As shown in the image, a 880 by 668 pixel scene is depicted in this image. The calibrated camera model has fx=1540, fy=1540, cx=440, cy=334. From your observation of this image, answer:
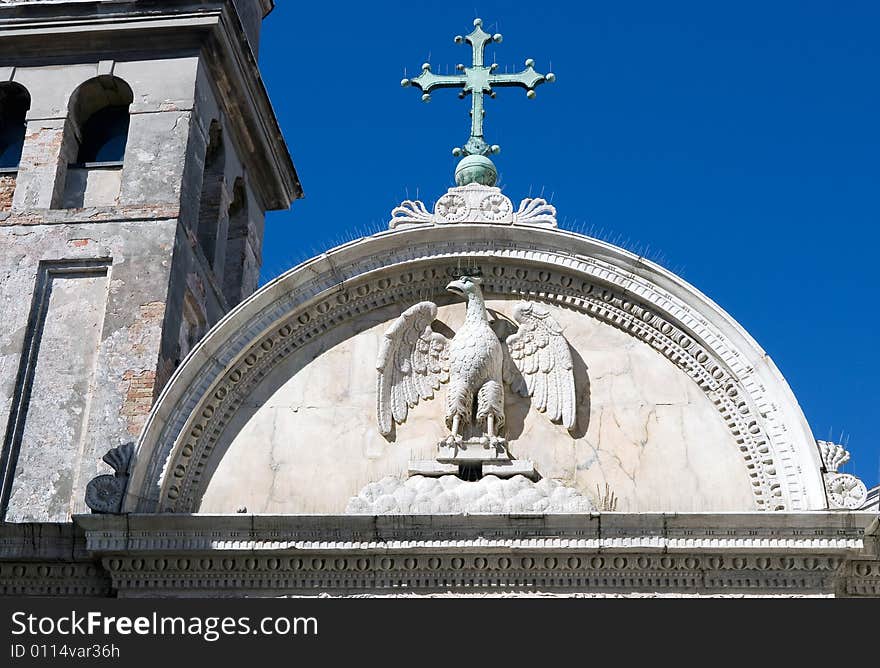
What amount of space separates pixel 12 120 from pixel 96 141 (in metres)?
1.05

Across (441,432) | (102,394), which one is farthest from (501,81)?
(102,394)

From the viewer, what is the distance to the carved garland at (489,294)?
12.7 meters

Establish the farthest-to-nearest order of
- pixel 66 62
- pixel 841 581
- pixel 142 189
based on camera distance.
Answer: pixel 66 62 → pixel 142 189 → pixel 841 581

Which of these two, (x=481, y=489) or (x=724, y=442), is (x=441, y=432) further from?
(x=724, y=442)

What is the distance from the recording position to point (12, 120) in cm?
1708

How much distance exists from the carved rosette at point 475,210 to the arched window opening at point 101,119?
4341 millimetres

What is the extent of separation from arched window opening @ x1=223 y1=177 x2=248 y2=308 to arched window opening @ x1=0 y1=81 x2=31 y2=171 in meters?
2.48

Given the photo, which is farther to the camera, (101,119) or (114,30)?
(101,119)

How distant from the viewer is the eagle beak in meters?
13.4

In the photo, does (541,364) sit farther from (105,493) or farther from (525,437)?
(105,493)

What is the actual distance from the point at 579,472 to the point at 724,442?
1.22 meters

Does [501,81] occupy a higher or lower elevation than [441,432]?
higher

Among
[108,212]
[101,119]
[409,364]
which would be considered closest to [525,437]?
[409,364]

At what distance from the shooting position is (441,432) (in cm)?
Answer: 1301
